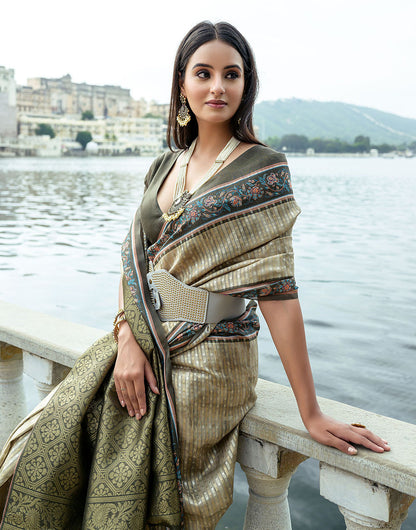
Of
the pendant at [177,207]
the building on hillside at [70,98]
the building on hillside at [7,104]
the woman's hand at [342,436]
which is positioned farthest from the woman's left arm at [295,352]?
the building on hillside at [70,98]

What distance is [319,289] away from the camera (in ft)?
23.0

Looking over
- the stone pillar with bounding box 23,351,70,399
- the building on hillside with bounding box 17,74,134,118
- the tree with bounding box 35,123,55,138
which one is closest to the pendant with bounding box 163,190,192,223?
the stone pillar with bounding box 23,351,70,399

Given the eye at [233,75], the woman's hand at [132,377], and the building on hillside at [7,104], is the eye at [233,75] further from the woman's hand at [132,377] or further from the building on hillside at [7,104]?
the building on hillside at [7,104]

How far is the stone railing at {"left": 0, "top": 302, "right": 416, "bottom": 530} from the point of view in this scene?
108 centimetres

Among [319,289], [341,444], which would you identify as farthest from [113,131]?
[341,444]

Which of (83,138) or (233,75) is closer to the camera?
(233,75)

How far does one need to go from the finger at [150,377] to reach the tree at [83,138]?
74.3 m

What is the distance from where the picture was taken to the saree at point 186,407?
122 cm

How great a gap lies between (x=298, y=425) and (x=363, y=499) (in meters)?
0.18

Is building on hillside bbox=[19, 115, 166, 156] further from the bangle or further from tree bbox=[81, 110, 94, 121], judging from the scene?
the bangle

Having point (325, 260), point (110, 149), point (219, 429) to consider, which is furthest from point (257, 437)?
point (110, 149)

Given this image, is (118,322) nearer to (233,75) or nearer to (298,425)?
(298,425)

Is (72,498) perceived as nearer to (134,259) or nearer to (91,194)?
(134,259)

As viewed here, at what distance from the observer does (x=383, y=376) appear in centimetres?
438
